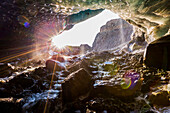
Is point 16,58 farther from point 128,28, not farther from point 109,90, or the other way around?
point 128,28

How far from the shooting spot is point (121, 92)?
379 cm

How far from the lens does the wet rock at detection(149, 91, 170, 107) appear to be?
278cm

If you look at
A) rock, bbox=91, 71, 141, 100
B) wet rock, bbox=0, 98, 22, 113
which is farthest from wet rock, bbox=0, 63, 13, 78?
rock, bbox=91, 71, 141, 100

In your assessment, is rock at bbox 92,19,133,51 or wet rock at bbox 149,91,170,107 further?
rock at bbox 92,19,133,51

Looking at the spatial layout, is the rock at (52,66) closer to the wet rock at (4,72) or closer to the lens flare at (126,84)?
the wet rock at (4,72)

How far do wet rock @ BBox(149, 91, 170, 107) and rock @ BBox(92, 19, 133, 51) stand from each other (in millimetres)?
47450

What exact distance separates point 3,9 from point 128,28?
54.0 m

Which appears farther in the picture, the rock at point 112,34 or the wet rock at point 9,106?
the rock at point 112,34

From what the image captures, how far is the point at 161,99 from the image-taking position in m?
2.89

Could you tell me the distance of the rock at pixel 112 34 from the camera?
47975mm

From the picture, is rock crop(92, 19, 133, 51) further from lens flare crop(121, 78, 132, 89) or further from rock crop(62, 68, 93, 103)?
rock crop(62, 68, 93, 103)

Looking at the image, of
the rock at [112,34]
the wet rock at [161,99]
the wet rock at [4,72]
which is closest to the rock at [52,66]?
the wet rock at [4,72]

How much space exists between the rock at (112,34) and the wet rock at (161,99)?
47450 mm

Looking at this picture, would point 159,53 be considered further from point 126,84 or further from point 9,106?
point 9,106
